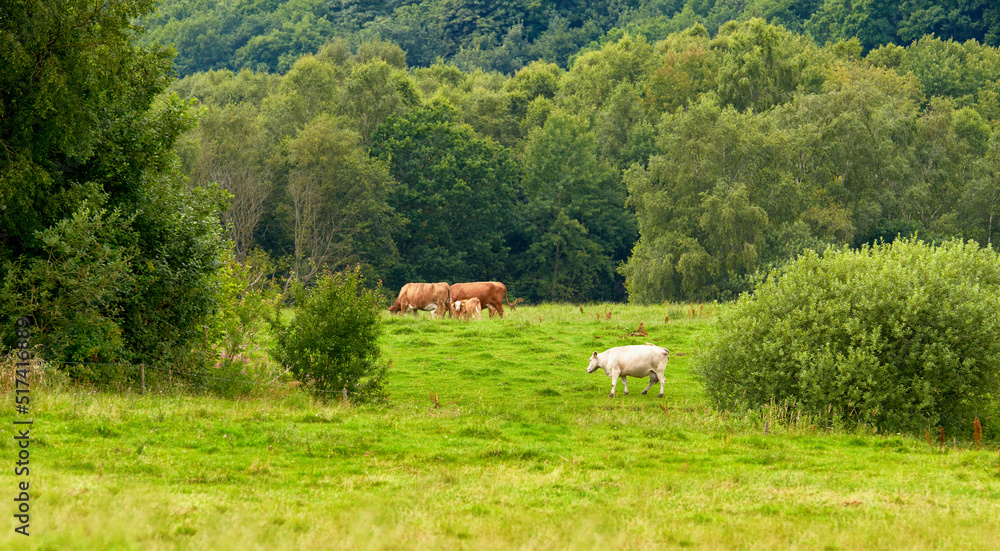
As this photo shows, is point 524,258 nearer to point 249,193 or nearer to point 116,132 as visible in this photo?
point 249,193

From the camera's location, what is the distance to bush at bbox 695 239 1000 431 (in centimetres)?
1750

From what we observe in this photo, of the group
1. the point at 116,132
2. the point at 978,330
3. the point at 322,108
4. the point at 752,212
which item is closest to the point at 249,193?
the point at 322,108

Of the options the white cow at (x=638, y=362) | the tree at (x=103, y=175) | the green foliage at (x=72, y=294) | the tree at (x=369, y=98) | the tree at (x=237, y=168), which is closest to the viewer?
the green foliage at (x=72, y=294)

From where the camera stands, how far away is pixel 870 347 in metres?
17.6

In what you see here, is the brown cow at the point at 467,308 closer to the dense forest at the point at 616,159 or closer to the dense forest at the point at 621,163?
the dense forest at the point at 616,159

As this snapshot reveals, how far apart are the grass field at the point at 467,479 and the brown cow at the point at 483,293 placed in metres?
22.9

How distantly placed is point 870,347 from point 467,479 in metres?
10.2

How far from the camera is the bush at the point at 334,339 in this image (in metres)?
17.5

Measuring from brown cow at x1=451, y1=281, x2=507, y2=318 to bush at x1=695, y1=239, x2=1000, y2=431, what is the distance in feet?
72.4

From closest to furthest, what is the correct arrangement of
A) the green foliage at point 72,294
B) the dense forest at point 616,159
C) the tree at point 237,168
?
the green foliage at point 72,294, the dense forest at point 616,159, the tree at point 237,168

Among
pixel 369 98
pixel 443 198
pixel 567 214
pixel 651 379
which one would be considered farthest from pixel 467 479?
pixel 369 98

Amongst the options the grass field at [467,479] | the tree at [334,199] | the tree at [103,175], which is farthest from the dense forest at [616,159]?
the grass field at [467,479]

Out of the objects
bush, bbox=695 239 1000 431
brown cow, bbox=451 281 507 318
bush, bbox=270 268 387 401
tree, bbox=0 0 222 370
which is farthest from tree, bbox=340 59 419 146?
bush, bbox=695 239 1000 431

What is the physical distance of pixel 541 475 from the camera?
37.1 ft
